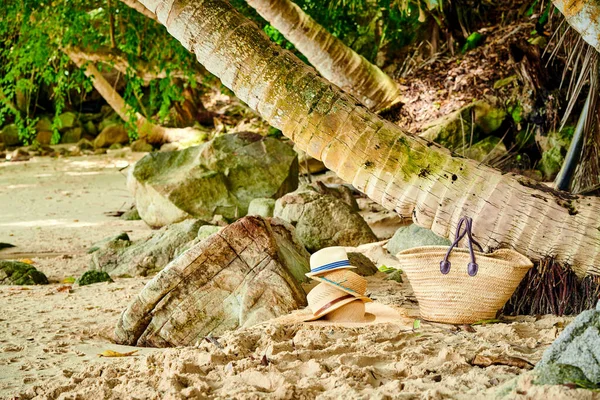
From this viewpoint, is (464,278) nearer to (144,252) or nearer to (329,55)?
(144,252)

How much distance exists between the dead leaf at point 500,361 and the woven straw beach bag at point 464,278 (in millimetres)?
778

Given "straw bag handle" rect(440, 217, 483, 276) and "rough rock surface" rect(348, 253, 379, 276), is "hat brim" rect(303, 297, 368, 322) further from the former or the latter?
"rough rock surface" rect(348, 253, 379, 276)

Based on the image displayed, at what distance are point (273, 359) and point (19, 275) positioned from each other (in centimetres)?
333

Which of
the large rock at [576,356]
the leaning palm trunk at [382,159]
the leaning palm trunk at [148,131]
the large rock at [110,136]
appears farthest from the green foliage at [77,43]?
the large rock at [576,356]

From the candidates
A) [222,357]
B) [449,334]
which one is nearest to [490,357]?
[449,334]

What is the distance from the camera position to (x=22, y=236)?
7.98m

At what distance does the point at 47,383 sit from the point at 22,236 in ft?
18.0

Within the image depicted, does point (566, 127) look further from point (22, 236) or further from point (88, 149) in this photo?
point (88, 149)

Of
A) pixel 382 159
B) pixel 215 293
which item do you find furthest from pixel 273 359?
pixel 382 159

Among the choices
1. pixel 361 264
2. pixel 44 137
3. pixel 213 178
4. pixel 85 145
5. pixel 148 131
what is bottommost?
pixel 44 137

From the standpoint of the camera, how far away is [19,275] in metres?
5.56

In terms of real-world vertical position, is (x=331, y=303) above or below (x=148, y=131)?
above

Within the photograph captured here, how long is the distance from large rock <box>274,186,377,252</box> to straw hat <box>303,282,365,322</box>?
7.99ft

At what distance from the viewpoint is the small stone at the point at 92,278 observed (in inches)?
216
